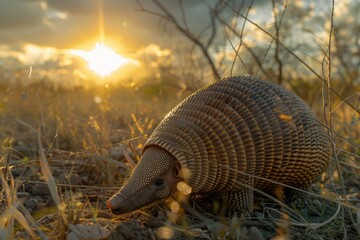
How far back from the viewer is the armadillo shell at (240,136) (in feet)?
12.9

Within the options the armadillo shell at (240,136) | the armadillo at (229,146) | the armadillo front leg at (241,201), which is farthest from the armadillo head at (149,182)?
the armadillo front leg at (241,201)

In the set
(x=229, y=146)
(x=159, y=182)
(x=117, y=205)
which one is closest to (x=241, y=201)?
(x=229, y=146)

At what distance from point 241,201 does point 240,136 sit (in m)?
0.67

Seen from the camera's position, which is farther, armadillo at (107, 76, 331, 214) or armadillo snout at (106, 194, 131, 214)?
armadillo at (107, 76, 331, 214)

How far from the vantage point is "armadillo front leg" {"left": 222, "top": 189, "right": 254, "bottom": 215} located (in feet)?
13.8

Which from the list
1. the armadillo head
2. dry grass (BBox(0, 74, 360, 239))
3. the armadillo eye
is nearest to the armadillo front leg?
dry grass (BBox(0, 74, 360, 239))

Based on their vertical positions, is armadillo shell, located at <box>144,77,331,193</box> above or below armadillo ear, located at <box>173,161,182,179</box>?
above

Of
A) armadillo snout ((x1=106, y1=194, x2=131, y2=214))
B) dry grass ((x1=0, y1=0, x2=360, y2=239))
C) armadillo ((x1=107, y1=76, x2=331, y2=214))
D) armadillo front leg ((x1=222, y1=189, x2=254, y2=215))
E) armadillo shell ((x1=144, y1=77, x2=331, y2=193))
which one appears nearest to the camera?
dry grass ((x1=0, y1=0, x2=360, y2=239))

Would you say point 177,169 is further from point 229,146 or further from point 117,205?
point 117,205

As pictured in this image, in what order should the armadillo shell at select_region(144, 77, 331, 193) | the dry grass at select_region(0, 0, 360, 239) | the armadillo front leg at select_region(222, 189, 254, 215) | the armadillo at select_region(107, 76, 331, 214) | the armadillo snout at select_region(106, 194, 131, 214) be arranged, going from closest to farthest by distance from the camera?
the dry grass at select_region(0, 0, 360, 239) < the armadillo snout at select_region(106, 194, 131, 214) < the armadillo at select_region(107, 76, 331, 214) < the armadillo shell at select_region(144, 77, 331, 193) < the armadillo front leg at select_region(222, 189, 254, 215)

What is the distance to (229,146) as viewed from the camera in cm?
400

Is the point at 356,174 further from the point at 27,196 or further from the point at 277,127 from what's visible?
the point at 27,196

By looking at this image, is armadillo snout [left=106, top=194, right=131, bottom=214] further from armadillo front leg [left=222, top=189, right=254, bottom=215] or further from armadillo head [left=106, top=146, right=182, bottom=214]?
armadillo front leg [left=222, top=189, right=254, bottom=215]

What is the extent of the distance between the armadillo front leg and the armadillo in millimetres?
10
